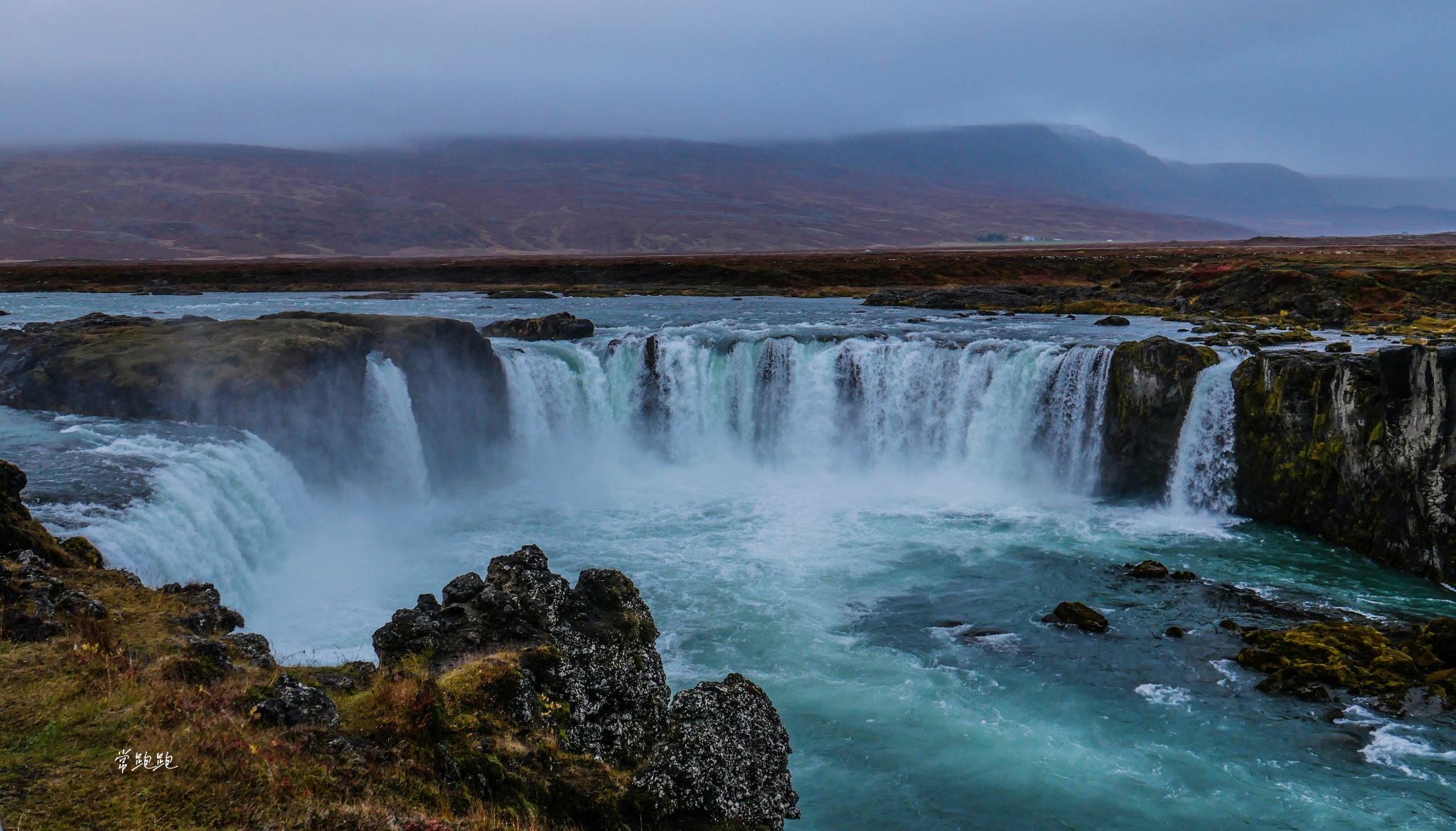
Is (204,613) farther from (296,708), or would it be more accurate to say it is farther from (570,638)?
(570,638)

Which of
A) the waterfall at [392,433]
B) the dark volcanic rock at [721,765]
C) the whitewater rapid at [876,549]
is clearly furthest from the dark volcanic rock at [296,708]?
the waterfall at [392,433]

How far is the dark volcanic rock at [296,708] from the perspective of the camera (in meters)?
7.70

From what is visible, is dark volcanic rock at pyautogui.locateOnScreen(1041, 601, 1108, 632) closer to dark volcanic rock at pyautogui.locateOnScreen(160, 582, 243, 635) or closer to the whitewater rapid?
the whitewater rapid

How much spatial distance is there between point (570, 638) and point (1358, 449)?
2386 centimetres

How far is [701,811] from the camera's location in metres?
8.40

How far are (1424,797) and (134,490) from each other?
23202mm

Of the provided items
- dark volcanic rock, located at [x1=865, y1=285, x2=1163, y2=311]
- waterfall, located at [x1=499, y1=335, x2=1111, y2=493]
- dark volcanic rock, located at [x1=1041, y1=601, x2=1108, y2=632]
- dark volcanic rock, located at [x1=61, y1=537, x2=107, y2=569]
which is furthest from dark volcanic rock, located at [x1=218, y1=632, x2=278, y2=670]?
dark volcanic rock, located at [x1=865, y1=285, x2=1163, y2=311]

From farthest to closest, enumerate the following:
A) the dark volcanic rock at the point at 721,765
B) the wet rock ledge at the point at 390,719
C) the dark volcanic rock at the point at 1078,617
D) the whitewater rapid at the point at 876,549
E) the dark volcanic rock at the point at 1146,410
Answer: the dark volcanic rock at the point at 1146,410
the dark volcanic rock at the point at 1078,617
the whitewater rapid at the point at 876,549
the dark volcanic rock at the point at 721,765
the wet rock ledge at the point at 390,719

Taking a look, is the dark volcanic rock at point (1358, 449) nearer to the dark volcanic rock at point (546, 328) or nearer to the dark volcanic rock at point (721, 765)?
the dark volcanic rock at point (721, 765)

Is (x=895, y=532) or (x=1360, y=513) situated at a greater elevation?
(x=1360, y=513)

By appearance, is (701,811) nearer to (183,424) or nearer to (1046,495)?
(183,424)

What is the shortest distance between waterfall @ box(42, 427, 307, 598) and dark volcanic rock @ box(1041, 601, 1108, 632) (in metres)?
17.7

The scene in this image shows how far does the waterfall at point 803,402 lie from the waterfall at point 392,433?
4.31 meters

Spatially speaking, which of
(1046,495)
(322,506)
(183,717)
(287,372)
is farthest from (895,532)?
(183,717)
